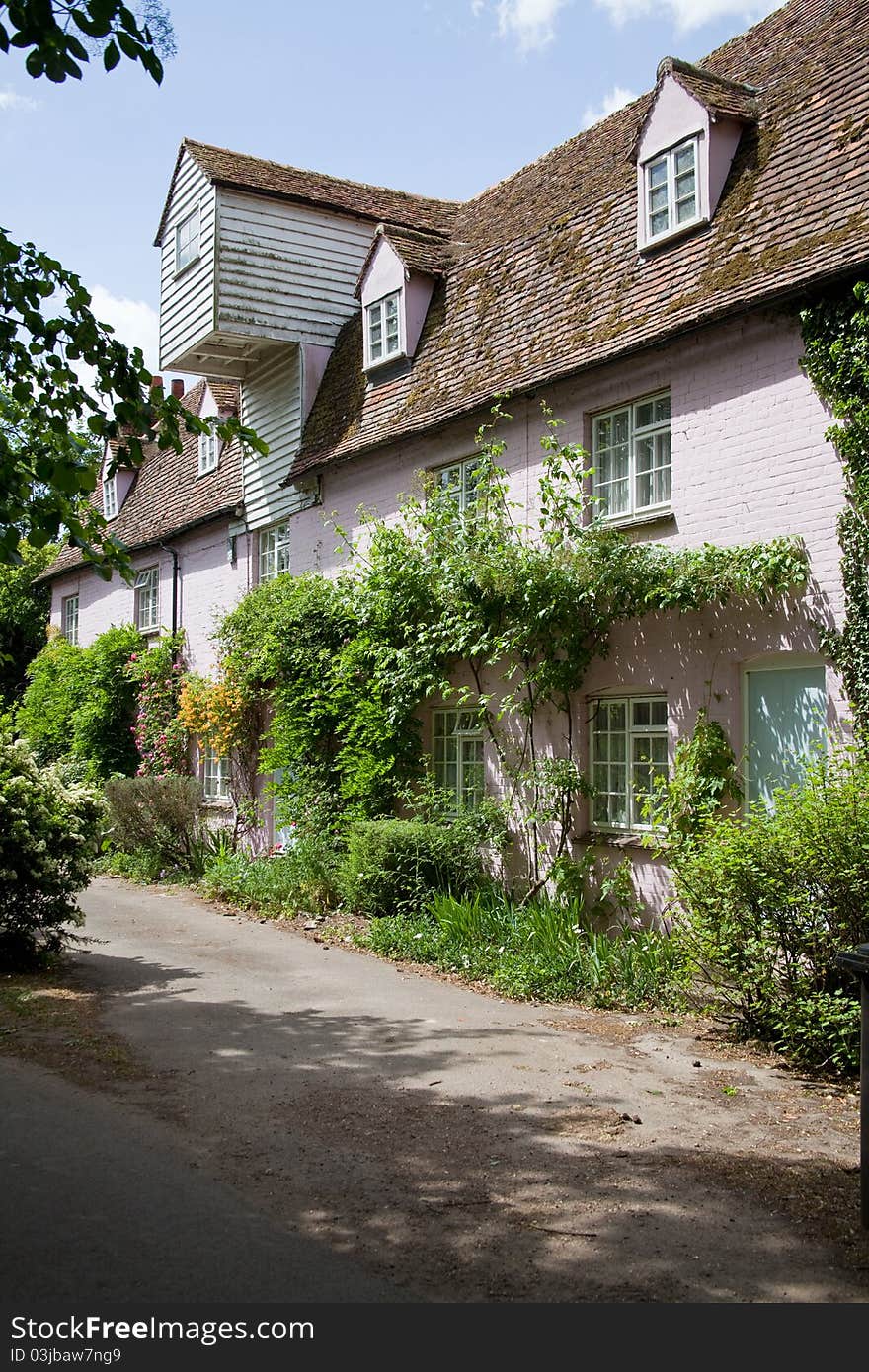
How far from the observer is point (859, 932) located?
7.29 metres

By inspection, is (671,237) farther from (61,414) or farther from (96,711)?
(96,711)

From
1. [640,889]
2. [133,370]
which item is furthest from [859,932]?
[133,370]

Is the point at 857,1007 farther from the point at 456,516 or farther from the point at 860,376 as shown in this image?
the point at 456,516

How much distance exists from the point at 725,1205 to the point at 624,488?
8.10 metres

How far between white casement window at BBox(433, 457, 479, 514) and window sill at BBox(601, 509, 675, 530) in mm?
2300

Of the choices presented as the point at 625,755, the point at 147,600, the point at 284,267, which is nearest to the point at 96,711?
the point at 147,600

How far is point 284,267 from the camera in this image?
17.9 meters

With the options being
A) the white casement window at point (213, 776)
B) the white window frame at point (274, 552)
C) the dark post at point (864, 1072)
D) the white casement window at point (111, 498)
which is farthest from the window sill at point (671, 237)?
the white casement window at point (111, 498)

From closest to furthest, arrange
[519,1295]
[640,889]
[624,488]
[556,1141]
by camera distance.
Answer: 1. [519,1295]
2. [556,1141]
3. [640,889]
4. [624,488]

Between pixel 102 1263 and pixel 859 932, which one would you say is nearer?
pixel 102 1263

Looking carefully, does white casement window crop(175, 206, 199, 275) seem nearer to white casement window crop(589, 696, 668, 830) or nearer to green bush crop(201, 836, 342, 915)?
green bush crop(201, 836, 342, 915)

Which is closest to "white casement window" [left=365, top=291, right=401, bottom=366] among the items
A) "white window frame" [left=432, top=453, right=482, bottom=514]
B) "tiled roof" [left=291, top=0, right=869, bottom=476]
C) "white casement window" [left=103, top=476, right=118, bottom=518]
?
"tiled roof" [left=291, top=0, right=869, bottom=476]

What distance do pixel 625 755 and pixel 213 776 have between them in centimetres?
1098

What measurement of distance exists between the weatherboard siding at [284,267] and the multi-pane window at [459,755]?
7268mm
